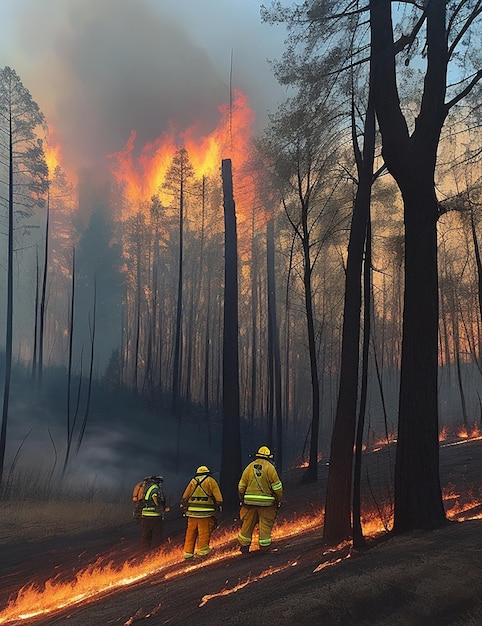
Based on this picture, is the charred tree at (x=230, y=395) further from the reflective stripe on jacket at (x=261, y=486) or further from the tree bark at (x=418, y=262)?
the tree bark at (x=418, y=262)

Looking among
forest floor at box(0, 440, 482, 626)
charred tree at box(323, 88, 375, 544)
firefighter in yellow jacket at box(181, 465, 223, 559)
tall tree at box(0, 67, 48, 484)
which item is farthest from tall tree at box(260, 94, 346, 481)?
tall tree at box(0, 67, 48, 484)

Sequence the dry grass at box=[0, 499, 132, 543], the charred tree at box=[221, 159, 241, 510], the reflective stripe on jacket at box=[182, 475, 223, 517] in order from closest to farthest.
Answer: the reflective stripe on jacket at box=[182, 475, 223, 517] → the charred tree at box=[221, 159, 241, 510] → the dry grass at box=[0, 499, 132, 543]

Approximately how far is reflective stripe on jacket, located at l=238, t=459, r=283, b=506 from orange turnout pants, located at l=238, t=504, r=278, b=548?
11cm

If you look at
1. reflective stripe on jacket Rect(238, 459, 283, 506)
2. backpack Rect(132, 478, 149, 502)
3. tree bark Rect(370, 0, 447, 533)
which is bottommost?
backpack Rect(132, 478, 149, 502)

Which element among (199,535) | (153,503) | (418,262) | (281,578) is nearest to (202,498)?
(199,535)

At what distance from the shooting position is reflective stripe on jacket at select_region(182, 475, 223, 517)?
795cm

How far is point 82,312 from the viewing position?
37.3m

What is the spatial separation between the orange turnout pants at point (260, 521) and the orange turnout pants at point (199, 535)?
73cm

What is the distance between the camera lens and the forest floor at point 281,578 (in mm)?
3596

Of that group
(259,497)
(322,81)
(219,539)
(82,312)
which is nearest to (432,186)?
(322,81)

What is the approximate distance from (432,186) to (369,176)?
1.09 m

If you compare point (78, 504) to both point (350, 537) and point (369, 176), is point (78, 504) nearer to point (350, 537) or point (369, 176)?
point (350, 537)

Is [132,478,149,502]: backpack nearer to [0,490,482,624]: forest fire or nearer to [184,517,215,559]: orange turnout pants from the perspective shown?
[0,490,482,624]: forest fire

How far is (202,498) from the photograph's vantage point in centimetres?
797
